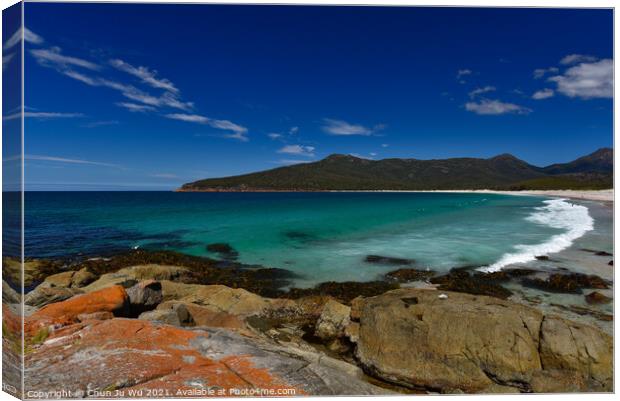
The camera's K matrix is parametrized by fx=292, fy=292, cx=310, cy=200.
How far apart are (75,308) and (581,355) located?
8.88 m

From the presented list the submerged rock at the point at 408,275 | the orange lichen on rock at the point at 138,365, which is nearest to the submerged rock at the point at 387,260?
the submerged rock at the point at 408,275

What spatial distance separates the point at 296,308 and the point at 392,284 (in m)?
4.33

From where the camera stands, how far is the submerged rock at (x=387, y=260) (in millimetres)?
13727

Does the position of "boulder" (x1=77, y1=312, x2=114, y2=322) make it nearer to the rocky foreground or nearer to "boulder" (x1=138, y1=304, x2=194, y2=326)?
the rocky foreground

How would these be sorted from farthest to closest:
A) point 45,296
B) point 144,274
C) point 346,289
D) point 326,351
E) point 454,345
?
point 144,274 → point 346,289 → point 45,296 → point 326,351 → point 454,345

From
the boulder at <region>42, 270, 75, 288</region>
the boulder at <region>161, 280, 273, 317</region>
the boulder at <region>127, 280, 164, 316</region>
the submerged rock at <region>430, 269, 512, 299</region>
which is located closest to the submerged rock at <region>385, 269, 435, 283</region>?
the submerged rock at <region>430, 269, 512, 299</region>

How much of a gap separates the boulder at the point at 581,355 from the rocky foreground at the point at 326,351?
0.05ft

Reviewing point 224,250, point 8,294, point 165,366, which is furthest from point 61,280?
point 165,366

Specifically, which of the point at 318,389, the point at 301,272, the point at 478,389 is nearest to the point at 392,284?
the point at 301,272

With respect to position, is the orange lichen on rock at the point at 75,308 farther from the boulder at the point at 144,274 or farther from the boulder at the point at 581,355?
the boulder at the point at 581,355

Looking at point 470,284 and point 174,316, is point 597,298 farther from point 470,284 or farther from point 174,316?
point 174,316

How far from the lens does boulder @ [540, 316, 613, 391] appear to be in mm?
4625

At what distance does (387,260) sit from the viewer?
14234 millimetres

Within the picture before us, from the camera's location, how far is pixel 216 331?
509 centimetres
